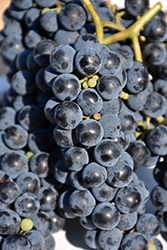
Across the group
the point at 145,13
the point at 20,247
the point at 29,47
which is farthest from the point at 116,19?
the point at 20,247

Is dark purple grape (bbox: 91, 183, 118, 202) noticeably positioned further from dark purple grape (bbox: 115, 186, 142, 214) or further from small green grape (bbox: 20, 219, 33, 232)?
small green grape (bbox: 20, 219, 33, 232)

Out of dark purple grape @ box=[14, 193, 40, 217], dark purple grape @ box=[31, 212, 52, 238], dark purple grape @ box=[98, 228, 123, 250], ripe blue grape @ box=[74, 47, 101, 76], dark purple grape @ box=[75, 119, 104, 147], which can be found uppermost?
ripe blue grape @ box=[74, 47, 101, 76]

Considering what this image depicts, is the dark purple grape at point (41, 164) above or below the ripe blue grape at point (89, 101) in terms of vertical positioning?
below

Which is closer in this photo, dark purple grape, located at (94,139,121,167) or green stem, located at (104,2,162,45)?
dark purple grape, located at (94,139,121,167)

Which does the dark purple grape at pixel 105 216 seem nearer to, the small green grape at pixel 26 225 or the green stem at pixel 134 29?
the small green grape at pixel 26 225

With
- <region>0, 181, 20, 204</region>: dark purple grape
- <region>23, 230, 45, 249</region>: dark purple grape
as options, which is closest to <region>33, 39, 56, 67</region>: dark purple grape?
<region>0, 181, 20, 204</region>: dark purple grape

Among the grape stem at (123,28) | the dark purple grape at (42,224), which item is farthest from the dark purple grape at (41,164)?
the grape stem at (123,28)

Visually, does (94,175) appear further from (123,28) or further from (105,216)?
(123,28)

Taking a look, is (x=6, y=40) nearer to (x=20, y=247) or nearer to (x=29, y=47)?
(x=29, y=47)
